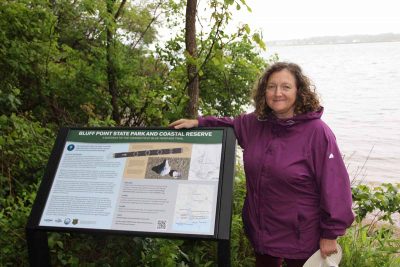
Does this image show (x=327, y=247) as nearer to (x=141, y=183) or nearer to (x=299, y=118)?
(x=299, y=118)

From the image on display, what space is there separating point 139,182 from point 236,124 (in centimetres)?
82

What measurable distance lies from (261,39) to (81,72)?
2519 millimetres


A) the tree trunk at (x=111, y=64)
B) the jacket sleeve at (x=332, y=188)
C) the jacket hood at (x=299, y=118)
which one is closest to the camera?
the jacket sleeve at (x=332, y=188)

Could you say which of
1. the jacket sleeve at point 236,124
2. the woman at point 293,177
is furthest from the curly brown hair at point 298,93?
the jacket sleeve at point 236,124

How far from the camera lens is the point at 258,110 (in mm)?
2910

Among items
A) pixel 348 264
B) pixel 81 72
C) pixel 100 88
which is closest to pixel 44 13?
pixel 81 72

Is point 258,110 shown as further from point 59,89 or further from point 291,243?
point 59,89

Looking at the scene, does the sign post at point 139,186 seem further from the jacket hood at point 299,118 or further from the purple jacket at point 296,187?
the jacket hood at point 299,118

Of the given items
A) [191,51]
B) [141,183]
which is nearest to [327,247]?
[141,183]

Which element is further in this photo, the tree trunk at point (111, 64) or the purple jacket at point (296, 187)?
the tree trunk at point (111, 64)

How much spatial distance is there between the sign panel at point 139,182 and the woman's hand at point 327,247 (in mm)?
722

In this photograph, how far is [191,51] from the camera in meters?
4.69

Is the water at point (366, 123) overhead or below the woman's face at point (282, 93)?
overhead

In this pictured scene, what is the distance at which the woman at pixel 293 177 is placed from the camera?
8.27ft
